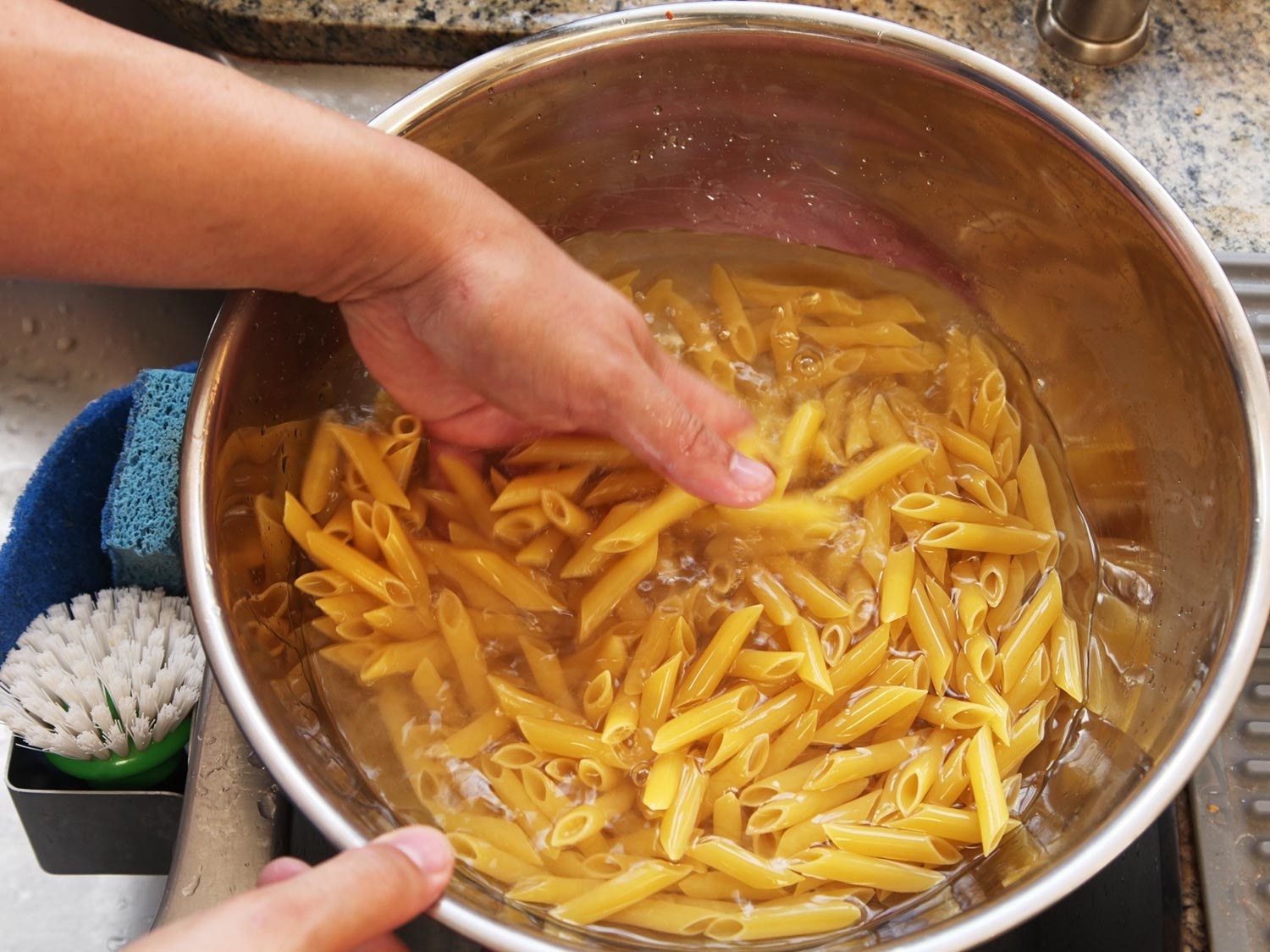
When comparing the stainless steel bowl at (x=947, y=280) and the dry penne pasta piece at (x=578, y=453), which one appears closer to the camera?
the stainless steel bowl at (x=947, y=280)

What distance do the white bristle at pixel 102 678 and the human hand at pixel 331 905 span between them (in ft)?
1.65

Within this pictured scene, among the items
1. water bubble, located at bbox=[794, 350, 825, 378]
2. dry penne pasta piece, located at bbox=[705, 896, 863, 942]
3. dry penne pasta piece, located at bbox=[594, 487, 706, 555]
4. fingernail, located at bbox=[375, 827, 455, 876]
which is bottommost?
dry penne pasta piece, located at bbox=[705, 896, 863, 942]

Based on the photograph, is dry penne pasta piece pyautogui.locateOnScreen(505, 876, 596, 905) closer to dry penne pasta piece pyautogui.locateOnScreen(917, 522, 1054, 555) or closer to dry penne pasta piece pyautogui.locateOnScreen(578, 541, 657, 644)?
dry penne pasta piece pyautogui.locateOnScreen(578, 541, 657, 644)

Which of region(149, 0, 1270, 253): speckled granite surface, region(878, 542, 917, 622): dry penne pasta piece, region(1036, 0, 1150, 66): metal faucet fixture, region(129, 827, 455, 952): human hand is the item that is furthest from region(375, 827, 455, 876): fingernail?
region(1036, 0, 1150, 66): metal faucet fixture

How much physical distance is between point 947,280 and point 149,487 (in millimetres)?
1030

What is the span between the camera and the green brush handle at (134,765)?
115 centimetres

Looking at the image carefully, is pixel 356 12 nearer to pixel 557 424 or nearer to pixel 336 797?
pixel 557 424

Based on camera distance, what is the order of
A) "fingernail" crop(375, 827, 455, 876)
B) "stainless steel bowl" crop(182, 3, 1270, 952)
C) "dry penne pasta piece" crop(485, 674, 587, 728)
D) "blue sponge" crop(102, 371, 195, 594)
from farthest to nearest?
1. "blue sponge" crop(102, 371, 195, 594)
2. "dry penne pasta piece" crop(485, 674, 587, 728)
3. "stainless steel bowl" crop(182, 3, 1270, 952)
4. "fingernail" crop(375, 827, 455, 876)

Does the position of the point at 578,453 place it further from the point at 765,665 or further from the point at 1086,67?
the point at 1086,67

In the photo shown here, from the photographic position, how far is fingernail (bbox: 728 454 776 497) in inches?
41.1

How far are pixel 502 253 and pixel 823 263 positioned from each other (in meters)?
0.59

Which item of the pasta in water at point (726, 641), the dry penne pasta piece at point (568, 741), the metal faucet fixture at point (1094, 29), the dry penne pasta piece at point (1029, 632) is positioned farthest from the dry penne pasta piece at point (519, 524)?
the metal faucet fixture at point (1094, 29)

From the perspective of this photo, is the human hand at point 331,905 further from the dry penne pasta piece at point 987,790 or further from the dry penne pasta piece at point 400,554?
the dry penne pasta piece at point 987,790

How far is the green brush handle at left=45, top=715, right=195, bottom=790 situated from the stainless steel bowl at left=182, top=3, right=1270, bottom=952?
0.69 feet
